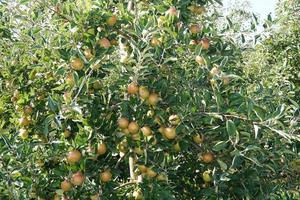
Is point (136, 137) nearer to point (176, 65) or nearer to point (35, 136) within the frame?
point (176, 65)

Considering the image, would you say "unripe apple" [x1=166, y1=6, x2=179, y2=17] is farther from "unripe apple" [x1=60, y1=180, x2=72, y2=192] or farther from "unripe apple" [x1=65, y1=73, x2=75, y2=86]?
"unripe apple" [x1=60, y1=180, x2=72, y2=192]

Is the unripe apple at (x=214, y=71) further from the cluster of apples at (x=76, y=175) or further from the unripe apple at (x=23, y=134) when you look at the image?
the unripe apple at (x=23, y=134)

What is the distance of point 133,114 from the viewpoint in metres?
2.85

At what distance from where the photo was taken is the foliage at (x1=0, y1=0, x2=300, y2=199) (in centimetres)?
268

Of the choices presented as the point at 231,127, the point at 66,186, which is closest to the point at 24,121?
the point at 66,186

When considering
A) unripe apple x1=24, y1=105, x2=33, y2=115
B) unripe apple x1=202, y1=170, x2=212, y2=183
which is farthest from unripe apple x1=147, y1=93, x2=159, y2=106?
unripe apple x1=24, y1=105, x2=33, y2=115

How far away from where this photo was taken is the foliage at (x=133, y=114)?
268 cm

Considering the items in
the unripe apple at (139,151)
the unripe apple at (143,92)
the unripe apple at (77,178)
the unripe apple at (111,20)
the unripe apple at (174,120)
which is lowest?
the unripe apple at (77,178)

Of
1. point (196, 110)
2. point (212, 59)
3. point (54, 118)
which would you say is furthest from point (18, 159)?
point (212, 59)

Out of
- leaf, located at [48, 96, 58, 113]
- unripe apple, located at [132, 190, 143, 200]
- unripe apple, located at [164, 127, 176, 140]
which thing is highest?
leaf, located at [48, 96, 58, 113]

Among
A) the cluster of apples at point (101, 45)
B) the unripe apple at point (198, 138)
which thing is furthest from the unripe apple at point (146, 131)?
the cluster of apples at point (101, 45)

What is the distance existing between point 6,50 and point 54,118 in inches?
41.1

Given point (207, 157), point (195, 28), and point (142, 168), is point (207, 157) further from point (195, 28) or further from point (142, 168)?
point (195, 28)

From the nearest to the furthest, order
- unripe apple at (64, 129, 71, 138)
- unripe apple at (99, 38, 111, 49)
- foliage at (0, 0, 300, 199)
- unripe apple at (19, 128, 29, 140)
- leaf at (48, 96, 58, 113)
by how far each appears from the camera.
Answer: leaf at (48, 96, 58, 113) < foliage at (0, 0, 300, 199) < unripe apple at (99, 38, 111, 49) < unripe apple at (64, 129, 71, 138) < unripe apple at (19, 128, 29, 140)
